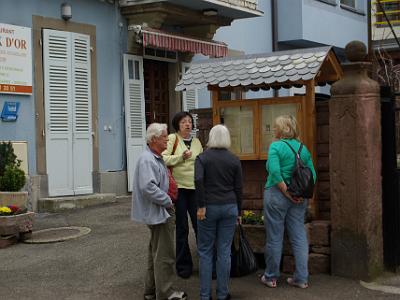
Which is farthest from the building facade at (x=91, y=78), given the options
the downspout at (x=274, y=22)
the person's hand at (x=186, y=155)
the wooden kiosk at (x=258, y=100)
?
the person's hand at (x=186, y=155)

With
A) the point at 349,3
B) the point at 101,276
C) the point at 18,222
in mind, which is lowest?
the point at 101,276

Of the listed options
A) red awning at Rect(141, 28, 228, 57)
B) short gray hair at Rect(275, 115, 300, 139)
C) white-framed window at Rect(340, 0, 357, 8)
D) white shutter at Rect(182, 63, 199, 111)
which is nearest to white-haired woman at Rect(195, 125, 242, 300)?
short gray hair at Rect(275, 115, 300, 139)

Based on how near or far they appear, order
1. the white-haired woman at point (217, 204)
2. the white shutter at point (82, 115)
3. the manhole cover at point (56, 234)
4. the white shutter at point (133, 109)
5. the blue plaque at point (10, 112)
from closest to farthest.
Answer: the white-haired woman at point (217, 204) → the manhole cover at point (56, 234) → the blue plaque at point (10, 112) → the white shutter at point (82, 115) → the white shutter at point (133, 109)

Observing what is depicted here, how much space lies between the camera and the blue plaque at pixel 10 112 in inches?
434

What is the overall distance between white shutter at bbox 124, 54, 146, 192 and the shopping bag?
684 cm

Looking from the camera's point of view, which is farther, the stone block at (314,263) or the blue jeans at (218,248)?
the stone block at (314,263)

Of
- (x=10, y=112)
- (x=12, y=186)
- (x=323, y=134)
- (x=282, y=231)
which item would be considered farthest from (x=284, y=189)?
(x=10, y=112)

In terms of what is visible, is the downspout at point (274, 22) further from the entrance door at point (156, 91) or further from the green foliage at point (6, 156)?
the green foliage at point (6, 156)

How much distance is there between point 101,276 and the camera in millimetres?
7000

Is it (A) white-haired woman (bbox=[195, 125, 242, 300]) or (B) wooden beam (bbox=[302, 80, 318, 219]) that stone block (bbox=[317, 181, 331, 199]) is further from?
(A) white-haired woman (bbox=[195, 125, 242, 300])

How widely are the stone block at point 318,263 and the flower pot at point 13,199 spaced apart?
14.4 feet

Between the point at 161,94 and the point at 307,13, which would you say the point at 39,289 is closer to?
the point at 161,94

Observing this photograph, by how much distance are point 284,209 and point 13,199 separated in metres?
4.64

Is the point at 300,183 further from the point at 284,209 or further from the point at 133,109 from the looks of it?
the point at 133,109
